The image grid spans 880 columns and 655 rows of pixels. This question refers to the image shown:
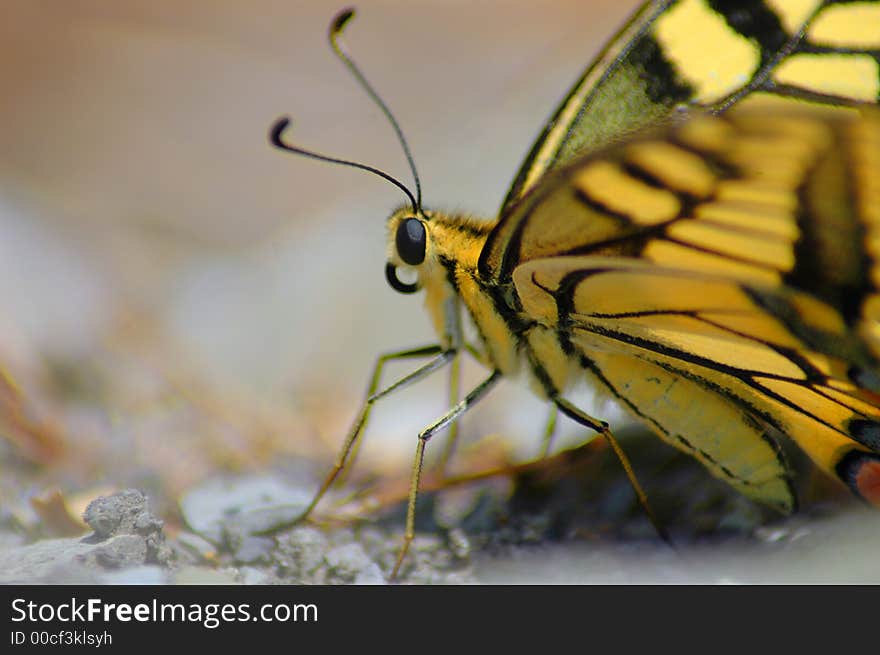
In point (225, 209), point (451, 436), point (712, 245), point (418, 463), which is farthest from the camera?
point (225, 209)

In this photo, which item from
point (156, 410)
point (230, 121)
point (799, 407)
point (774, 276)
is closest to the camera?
point (774, 276)

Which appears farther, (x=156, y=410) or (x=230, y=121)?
(x=230, y=121)

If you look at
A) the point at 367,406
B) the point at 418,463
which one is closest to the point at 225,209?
the point at 367,406

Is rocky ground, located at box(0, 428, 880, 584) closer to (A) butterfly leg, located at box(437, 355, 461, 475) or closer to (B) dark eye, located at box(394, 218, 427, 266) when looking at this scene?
(A) butterfly leg, located at box(437, 355, 461, 475)

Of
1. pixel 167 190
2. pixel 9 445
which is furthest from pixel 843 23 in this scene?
pixel 167 190

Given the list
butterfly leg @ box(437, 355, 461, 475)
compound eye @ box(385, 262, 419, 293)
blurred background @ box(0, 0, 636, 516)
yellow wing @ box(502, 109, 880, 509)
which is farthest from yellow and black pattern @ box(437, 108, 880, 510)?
blurred background @ box(0, 0, 636, 516)

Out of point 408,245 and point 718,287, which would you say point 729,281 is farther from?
point 408,245

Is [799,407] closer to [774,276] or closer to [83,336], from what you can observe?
[774,276]
